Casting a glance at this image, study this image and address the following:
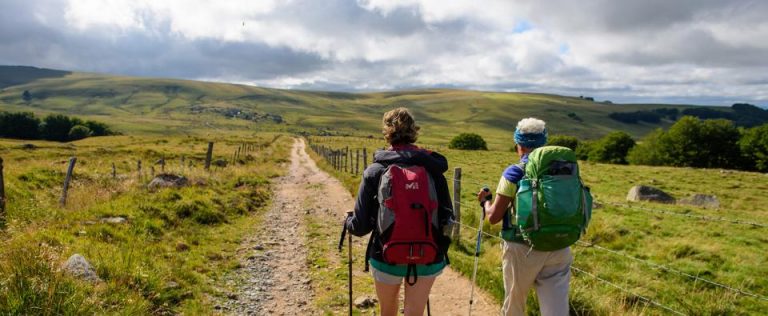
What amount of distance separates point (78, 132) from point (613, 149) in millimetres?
115987

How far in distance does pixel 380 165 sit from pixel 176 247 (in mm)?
7312

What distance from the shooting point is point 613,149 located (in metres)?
76.2

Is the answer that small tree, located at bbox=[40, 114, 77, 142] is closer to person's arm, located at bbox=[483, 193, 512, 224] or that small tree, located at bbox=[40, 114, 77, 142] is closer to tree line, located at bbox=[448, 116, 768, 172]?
tree line, located at bbox=[448, 116, 768, 172]

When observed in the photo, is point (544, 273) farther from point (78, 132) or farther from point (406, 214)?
point (78, 132)

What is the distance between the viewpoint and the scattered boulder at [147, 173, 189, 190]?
1666 cm

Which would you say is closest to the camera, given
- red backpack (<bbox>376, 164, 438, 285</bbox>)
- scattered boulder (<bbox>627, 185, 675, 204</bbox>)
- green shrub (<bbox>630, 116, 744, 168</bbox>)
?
red backpack (<bbox>376, 164, 438, 285</bbox>)

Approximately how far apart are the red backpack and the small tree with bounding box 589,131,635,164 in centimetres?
7968

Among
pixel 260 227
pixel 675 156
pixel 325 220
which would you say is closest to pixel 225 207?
pixel 260 227

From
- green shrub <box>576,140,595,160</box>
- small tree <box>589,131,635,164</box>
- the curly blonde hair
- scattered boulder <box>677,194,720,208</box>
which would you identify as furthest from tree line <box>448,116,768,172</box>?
the curly blonde hair

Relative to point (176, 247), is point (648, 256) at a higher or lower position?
lower

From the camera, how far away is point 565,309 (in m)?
4.40

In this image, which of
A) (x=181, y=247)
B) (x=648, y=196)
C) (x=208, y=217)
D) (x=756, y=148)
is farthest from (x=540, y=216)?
(x=756, y=148)

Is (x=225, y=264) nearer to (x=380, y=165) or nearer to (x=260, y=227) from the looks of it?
(x=260, y=227)

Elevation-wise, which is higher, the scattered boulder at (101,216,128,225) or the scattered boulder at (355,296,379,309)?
the scattered boulder at (101,216,128,225)
